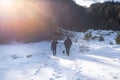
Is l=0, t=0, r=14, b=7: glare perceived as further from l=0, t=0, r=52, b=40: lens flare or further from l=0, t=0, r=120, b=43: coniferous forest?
l=0, t=0, r=120, b=43: coniferous forest

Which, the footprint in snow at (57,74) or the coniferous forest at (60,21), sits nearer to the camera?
the footprint in snow at (57,74)

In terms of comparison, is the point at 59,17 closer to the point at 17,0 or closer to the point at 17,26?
the point at 17,0


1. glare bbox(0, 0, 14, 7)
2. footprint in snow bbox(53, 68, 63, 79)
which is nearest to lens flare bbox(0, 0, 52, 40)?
glare bbox(0, 0, 14, 7)

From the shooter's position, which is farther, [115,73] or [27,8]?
[27,8]

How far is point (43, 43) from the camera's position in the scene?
122ft

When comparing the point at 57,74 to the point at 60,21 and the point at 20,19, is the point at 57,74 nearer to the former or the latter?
the point at 20,19

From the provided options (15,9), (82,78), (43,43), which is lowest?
(82,78)

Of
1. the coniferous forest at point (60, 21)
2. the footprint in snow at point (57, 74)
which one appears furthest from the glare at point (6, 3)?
the footprint in snow at point (57, 74)


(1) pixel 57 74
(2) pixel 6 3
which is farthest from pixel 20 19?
(1) pixel 57 74

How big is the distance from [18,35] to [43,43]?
4.71m

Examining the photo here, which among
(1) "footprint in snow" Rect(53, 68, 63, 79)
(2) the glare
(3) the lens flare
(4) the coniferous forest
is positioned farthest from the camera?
(2) the glare

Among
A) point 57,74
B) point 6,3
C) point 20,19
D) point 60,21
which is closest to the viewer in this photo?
point 57,74

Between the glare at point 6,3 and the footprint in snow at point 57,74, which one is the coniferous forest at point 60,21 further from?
the footprint in snow at point 57,74

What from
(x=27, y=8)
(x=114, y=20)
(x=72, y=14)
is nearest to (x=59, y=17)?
(x=72, y=14)
